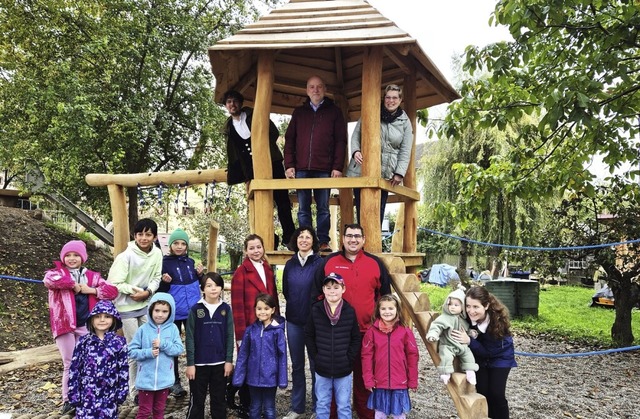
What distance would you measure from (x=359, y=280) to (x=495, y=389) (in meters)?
1.34

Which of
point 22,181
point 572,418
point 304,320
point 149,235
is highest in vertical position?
point 22,181

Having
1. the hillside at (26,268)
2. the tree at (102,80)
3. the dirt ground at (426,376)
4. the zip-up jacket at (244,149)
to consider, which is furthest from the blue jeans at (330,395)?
the hillside at (26,268)

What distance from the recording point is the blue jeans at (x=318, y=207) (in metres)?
5.00

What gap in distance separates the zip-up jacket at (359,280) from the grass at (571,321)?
6.68m

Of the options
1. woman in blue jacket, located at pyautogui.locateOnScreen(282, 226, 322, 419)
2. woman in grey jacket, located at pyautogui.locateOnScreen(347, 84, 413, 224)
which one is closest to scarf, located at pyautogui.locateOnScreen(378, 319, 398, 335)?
woman in blue jacket, located at pyautogui.locateOnScreen(282, 226, 322, 419)

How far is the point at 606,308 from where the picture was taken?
1608 centimetres

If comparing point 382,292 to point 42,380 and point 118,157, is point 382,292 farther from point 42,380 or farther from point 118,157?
point 118,157

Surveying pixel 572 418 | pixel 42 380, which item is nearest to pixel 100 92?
pixel 42 380

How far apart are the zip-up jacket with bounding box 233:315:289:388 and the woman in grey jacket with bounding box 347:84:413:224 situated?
57.0 inches

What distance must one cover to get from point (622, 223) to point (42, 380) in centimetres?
934

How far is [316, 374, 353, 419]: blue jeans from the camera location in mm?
4051

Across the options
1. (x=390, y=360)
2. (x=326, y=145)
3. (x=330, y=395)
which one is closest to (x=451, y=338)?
(x=390, y=360)

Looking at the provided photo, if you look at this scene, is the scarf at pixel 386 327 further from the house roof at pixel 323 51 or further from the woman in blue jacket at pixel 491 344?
the house roof at pixel 323 51

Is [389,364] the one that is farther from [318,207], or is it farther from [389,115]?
[389,115]
